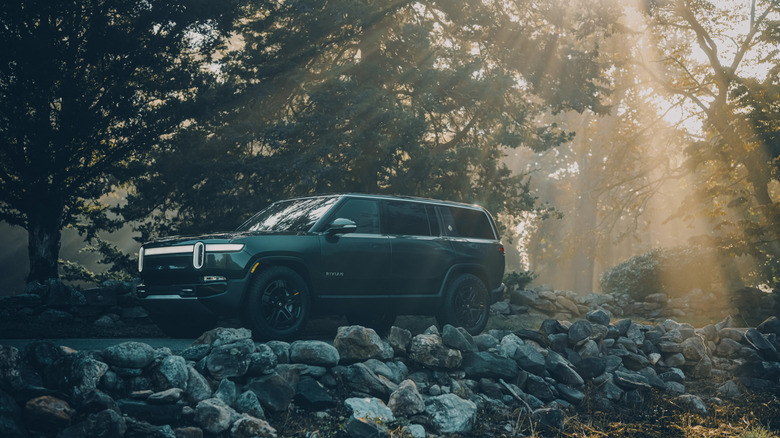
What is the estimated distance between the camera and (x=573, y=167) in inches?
1887

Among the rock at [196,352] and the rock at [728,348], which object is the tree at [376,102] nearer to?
the rock at [728,348]

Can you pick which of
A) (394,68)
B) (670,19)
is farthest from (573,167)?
(394,68)

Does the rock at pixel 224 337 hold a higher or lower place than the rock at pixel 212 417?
higher

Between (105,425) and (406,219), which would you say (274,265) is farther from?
(105,425)

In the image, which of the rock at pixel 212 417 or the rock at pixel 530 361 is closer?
the rock at pixel 212 417

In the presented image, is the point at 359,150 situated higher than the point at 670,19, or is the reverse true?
the point at 670,19

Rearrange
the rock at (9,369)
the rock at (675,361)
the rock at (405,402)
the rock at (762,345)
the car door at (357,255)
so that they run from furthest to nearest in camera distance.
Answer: the rock at (762,345), the rock at (675,361), the car door at (357,255), the rock at (405,402), the rock at (9,369)

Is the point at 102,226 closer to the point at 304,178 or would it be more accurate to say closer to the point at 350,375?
the point at 304,178

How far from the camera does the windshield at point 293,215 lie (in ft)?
29.4

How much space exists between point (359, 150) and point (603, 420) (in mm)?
7341

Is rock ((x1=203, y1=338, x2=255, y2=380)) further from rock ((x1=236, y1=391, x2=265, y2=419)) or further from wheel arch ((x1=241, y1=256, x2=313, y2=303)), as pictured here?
wheel arch ((x1=241, y1=256, x2=313, y2=303))

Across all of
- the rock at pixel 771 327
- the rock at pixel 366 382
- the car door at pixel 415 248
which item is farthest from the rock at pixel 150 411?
the rock at pixel 771 327

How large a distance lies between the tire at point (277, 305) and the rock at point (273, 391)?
5.61 feet

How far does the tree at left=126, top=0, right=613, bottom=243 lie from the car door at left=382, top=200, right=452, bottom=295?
315 centimetres
